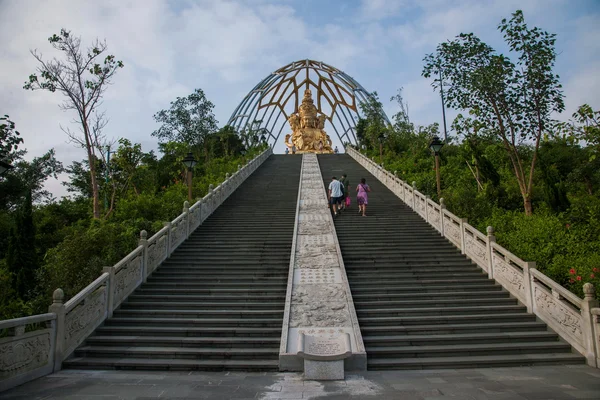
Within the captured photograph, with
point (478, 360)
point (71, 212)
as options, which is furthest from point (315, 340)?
point (71, 212)

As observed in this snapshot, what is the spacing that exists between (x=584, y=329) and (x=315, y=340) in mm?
3992

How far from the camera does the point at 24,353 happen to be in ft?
17.9

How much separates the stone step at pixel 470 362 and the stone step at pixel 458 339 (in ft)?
1.34

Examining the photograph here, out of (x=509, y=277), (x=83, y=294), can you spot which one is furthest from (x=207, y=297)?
(x=509, y=277)

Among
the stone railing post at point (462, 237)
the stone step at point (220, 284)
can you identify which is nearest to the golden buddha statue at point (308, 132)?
the stone railing post at point (462, 237)

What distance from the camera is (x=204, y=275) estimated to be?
8883mm

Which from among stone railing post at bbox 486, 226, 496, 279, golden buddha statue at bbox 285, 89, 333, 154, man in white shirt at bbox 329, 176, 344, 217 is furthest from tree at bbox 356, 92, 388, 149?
stone railing post at bbox 486, 226, 496, 279

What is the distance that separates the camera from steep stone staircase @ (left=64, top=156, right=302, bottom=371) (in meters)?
6.06

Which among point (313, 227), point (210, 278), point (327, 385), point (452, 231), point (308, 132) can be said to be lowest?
point (327, 385)

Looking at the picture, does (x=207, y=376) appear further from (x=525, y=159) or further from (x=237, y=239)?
(x=525, y=159)

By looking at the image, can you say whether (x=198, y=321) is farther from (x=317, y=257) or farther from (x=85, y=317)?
(x=317, y=257)

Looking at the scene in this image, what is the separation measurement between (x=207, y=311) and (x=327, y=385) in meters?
2.97

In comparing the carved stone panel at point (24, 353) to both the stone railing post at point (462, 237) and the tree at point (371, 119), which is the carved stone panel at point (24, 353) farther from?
the tree at point (371, 119)

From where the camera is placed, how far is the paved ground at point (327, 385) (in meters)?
4.72
